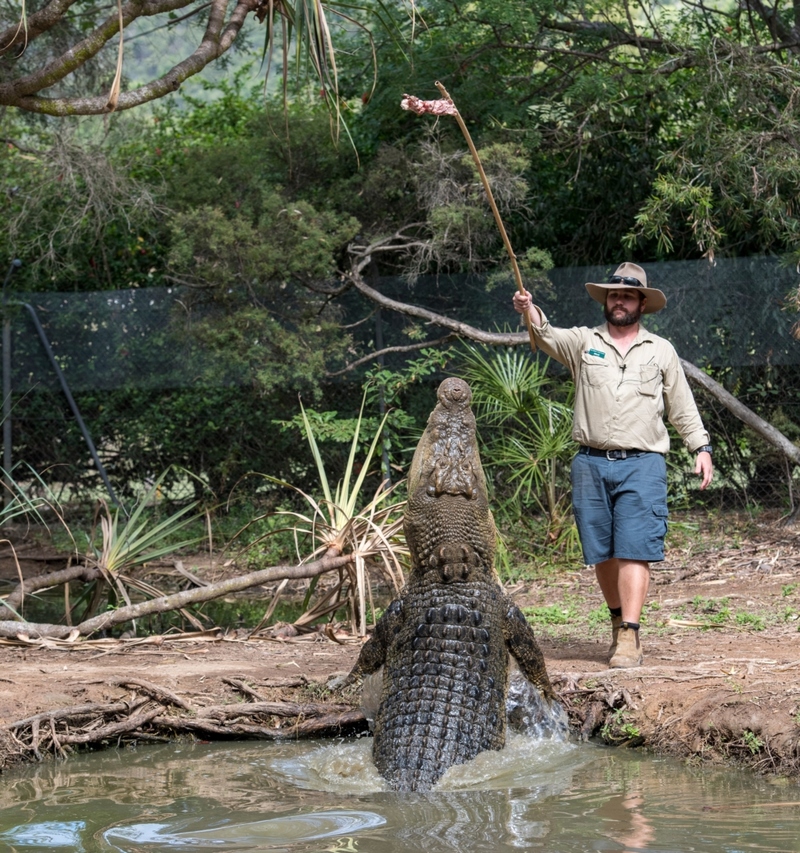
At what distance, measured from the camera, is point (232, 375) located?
9016mm

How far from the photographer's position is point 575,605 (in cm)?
687

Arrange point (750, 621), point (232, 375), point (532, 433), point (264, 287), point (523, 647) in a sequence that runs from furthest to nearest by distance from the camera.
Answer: point (232, 375) < point (264, 287) < point (532, 433) < point (750, 621) < point (523, 647)

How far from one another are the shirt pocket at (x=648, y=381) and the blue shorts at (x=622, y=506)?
0.30 m

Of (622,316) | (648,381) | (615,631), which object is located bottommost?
(615,631)

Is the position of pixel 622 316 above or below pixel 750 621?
above

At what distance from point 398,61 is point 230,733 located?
6.30m

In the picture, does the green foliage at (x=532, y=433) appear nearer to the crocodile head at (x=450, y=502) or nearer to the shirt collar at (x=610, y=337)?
the shirt collar at (x=610, y=337)

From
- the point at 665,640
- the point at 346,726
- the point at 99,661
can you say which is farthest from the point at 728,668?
the point at 99,661

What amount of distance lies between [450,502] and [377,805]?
4.24 feet

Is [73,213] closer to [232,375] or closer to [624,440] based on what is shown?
[232,375]

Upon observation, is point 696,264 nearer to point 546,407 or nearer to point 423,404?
point 546,407

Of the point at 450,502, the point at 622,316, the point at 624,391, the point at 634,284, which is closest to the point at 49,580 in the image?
the point at 450,502

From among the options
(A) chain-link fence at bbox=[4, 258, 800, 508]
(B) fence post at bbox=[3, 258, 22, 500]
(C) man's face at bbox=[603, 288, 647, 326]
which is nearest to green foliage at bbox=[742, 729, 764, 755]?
(C) man's face at bbox=[603, 288, 647, 326]

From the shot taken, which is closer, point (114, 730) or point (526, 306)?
point (114, 730)
